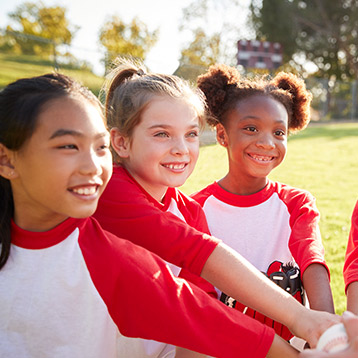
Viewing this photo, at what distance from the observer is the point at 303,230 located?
1.95m

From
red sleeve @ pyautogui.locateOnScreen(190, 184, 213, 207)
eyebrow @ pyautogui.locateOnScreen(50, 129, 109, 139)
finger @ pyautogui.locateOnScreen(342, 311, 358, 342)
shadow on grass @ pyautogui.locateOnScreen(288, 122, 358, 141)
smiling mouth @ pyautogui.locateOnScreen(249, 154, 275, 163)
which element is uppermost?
eyebrow @ pyautogui.locateOnScreen(50, 129, 109, 139)

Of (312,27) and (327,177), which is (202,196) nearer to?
(327,177)

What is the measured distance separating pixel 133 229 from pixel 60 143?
1.48 ft

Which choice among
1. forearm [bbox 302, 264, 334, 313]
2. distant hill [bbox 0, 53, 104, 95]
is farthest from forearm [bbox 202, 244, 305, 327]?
distant hill [bbox 0, 53, 104, 95]

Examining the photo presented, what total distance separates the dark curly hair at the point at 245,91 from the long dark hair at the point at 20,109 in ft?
3.99

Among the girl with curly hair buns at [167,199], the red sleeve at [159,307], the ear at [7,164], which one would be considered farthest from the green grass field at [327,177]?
the ear at [7,164]

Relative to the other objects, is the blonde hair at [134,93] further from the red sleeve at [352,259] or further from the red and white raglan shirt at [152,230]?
the red sleeve at [352,259]

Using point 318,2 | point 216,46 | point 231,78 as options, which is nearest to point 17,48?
point 216,46

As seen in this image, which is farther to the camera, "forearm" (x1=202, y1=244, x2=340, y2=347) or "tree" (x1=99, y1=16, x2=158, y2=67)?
"tree" (x1=99, y1=16, x2=158, y2=67)

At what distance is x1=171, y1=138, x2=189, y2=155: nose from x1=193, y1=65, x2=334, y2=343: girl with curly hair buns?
0.57 meters

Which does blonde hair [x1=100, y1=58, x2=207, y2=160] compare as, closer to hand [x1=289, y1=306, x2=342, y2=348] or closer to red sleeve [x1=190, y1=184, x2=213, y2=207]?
red sleeve [x1=190, y1=184, x2=213, y2=207]

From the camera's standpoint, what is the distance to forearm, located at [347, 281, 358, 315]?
1702 mm

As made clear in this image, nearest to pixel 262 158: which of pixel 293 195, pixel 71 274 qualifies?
pixel 293 195

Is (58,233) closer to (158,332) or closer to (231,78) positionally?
(158,332)
